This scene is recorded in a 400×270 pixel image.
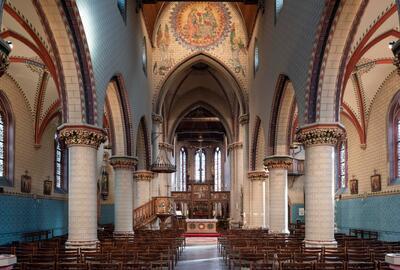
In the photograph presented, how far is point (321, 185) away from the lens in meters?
15.6

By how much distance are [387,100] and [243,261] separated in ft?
44.0

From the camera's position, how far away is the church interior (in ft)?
48.1

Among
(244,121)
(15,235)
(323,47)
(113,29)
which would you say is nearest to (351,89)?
(244,121)

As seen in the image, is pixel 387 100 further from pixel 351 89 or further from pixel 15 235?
pixel 15 235

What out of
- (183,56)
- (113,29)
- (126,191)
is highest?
(183,56)

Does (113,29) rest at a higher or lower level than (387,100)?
higher

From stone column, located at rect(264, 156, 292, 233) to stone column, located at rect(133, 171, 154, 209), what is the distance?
929cm

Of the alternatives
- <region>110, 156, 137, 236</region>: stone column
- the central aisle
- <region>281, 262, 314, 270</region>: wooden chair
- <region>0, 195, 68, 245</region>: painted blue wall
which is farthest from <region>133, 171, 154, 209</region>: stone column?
<region>281, 262, 314, 270</region>: wooden chair

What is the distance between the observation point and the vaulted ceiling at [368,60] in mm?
16750

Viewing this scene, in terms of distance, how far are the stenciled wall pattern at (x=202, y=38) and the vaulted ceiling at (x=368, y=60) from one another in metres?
8.36

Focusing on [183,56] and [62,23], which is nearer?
[62,23]

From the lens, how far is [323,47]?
15102mm

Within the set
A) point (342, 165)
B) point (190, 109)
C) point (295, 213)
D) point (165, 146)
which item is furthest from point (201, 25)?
point (295, 213)

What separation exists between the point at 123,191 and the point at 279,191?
287 inches
